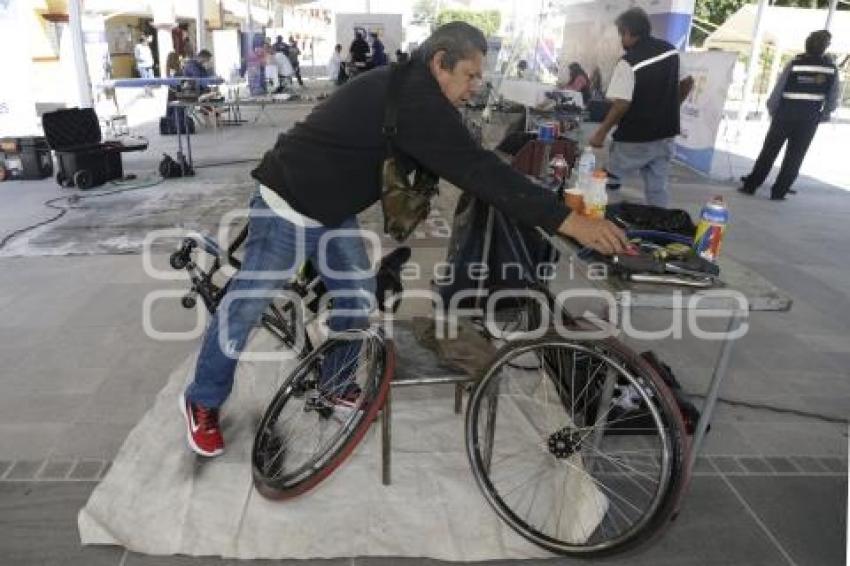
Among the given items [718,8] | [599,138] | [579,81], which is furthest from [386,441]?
[718,8]

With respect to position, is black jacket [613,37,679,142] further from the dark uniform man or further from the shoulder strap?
the dark uniform man

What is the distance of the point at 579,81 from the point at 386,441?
28.4 feet

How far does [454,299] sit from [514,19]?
8490 mm

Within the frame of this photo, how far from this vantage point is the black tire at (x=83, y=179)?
6969mm

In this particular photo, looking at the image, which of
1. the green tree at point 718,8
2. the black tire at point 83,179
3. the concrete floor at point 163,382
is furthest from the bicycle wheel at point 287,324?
the green tree at point 718,8

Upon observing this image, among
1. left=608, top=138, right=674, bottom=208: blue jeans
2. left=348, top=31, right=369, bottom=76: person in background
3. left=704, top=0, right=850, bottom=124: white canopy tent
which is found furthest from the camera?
left=348, top=31, right=369, bottom=76: person in background

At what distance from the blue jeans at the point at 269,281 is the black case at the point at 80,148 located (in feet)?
18.2

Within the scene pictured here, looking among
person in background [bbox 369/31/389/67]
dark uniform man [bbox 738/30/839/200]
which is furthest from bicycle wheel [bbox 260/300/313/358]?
person in background [bbox 369/31/389/67]

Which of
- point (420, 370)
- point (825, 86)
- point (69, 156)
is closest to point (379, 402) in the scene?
point (420, 370)

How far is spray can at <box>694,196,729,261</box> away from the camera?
217 centimetres

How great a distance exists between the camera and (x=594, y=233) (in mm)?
1921

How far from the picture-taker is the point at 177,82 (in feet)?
37.8

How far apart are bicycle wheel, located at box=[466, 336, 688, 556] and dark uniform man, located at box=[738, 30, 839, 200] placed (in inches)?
240

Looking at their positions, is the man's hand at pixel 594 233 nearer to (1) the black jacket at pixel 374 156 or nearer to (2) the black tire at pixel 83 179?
(1) the black jacket at pixel 374 156
